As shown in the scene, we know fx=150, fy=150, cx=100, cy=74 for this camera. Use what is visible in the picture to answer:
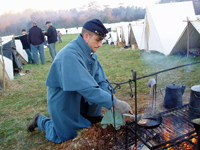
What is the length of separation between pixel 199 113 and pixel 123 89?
2.44 meters

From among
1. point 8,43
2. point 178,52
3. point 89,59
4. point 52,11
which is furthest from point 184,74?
point 52,11

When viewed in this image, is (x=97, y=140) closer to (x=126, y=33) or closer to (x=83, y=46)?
(x=83, y=46)

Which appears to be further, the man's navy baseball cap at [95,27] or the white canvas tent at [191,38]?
the white canvas tent at [191,38]

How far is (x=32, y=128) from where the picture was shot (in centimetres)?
266

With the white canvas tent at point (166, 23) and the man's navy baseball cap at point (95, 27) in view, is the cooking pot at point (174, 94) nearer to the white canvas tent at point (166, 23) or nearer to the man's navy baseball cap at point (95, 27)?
the man's navy baseball cap at point (95, 27)

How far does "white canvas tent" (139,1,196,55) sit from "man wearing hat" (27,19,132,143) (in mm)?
6223

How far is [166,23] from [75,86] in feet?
24.8

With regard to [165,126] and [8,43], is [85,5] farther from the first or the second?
[165,126]

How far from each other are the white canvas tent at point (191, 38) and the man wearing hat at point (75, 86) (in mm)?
5719

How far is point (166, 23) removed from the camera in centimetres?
764

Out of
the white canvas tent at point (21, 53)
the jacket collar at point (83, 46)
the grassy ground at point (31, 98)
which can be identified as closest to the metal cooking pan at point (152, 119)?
the jacket collar at point (83, 46)

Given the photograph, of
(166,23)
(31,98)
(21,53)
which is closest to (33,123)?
(31,98)

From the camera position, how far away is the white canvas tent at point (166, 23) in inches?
293

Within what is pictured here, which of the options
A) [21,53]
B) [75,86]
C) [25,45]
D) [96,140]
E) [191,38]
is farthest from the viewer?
[25,45]
